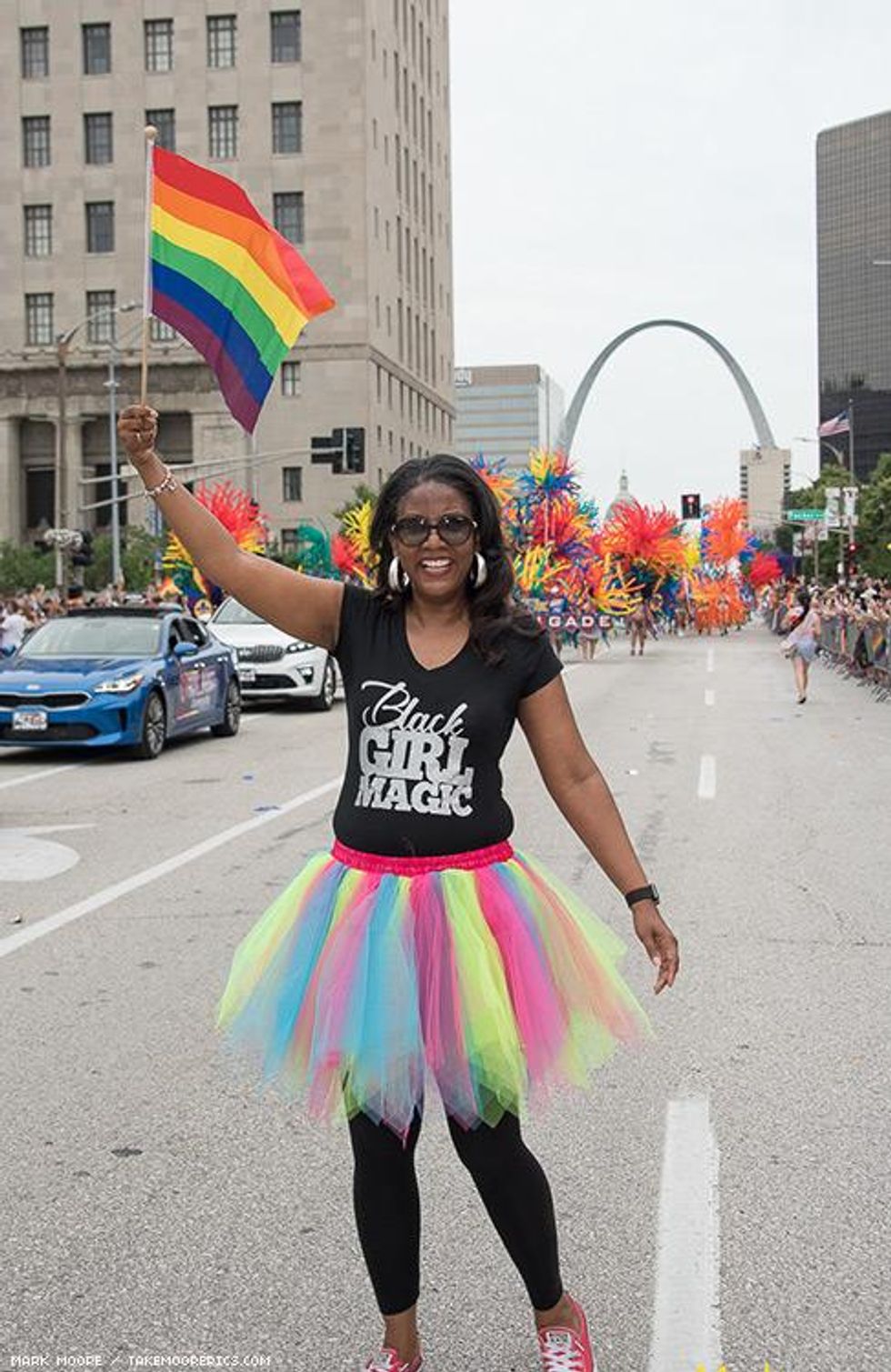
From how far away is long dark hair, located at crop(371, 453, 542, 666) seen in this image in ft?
10.6

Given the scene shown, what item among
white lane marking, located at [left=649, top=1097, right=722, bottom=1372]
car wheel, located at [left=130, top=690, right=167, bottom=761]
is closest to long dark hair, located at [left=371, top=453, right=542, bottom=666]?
white lane marking, located at [left=649, top=1097, right=722, bottom=1372]

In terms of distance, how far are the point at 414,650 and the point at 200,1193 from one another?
5.85 feet

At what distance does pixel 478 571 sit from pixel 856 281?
16540cm

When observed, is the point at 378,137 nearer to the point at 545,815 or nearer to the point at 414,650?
the point at 545,815

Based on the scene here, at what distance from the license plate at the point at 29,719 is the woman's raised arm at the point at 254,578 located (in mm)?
11964

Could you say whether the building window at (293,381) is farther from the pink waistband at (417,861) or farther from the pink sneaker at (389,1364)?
the pink sneaker at (389,1364)

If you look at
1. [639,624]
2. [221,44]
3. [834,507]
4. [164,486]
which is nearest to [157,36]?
[221,44]

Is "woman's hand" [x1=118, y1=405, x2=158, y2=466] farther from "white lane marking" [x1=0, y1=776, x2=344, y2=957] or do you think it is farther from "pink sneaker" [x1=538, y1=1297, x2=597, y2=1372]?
"white lane marking" [x1=0, y1=776, x2=344, y2=957]

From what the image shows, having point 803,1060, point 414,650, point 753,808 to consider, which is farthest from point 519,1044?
point 753,808

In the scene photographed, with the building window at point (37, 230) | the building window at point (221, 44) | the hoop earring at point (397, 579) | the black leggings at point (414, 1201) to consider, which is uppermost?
the building window at point (221, 44)

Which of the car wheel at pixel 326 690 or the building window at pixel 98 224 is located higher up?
the building window at pixel 98 224

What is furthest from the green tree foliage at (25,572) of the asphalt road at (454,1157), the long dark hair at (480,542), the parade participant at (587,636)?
the long dark hair at (480,542)

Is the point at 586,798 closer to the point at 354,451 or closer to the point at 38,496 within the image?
the point at 354,451

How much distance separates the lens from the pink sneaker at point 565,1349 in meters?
3.08
